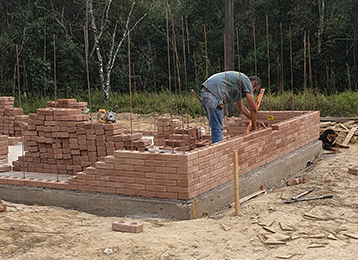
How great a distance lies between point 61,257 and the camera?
452 centimetres

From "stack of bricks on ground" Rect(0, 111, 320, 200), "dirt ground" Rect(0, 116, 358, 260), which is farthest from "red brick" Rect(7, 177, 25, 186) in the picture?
"dirt ground" Rect(0, 116, 358, 260)

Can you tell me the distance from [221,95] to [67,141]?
241 cm

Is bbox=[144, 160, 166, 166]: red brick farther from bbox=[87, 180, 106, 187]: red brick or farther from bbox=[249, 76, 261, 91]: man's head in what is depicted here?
bbox=[249, 76, 261, 91]: man's head

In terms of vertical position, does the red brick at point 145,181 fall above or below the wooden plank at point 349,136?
above

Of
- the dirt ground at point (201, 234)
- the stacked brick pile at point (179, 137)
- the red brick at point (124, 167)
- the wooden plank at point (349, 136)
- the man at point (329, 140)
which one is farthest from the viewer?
the wooden plank at point (349, 136)

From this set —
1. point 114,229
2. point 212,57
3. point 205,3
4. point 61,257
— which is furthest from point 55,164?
point 205,3

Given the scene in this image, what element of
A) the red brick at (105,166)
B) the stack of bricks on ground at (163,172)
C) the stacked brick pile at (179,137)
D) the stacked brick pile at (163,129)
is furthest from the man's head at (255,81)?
the red brick at (105,166)

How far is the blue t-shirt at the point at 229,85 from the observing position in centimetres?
733

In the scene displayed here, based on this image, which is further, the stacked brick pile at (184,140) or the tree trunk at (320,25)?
the tree trunk at (320,25)

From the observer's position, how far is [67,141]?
7.39 metres

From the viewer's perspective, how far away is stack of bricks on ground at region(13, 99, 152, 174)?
7.00m

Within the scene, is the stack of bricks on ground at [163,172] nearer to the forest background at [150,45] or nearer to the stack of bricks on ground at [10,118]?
the stack of bricks on ground at [10,118]

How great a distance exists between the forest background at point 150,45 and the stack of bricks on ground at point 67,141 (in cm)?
1003

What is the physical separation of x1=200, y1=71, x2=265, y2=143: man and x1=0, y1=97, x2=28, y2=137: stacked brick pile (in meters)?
6.98
